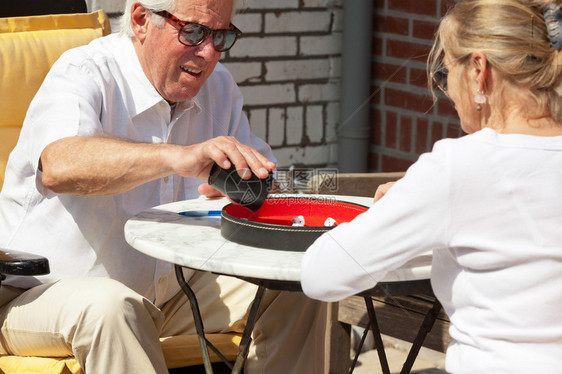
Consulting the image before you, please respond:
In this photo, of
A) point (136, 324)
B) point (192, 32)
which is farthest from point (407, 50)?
point (136, 324)

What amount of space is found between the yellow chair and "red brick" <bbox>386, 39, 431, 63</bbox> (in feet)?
5.41

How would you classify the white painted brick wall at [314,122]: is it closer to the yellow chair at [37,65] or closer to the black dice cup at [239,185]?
the yellow chair at [37,65]

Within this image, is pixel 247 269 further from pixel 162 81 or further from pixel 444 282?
pixel 162 81

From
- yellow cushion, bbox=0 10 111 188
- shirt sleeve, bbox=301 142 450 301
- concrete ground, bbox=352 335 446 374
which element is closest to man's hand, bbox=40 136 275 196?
shirt sleeve, bbox=301 142 450 301

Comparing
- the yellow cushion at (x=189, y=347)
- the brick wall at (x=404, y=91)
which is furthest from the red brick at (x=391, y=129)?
the yellow cushion at (x=189, y=347)

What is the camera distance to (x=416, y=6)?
3.88 m

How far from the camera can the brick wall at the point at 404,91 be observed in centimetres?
383

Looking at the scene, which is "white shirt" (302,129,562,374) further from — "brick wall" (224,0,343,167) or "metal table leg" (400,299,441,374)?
"brick wall" (224,0,343,167)

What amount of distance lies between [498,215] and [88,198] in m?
1.10

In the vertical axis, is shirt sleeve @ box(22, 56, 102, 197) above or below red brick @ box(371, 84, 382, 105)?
above

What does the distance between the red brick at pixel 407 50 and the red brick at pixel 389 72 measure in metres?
0.06

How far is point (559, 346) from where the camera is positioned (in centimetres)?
142

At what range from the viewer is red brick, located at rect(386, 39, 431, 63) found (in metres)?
3.88

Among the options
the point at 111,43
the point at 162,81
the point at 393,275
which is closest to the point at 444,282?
the point at 393,275
